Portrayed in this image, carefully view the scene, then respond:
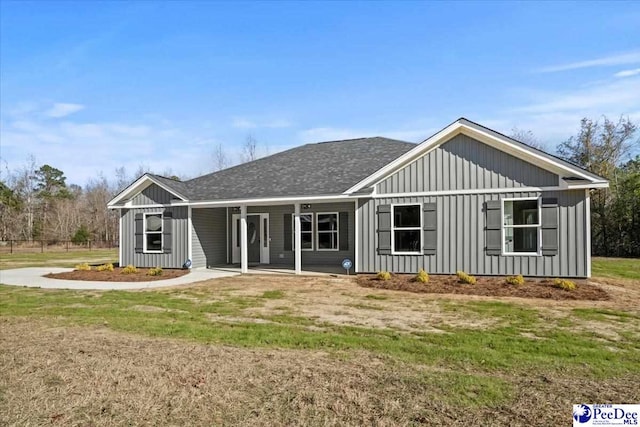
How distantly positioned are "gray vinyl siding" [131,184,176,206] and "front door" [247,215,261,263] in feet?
10.5

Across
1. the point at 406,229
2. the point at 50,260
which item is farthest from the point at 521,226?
the point at 50,260

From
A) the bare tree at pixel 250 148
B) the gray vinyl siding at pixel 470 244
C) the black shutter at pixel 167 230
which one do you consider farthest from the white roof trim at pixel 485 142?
the bare tree at pixel 250 148

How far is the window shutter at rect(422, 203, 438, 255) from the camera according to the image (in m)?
12.5

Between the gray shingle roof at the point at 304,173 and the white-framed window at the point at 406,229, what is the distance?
79.4 inches

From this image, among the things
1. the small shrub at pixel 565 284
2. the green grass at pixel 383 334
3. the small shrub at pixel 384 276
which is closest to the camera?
the green grass at pixel 383 334

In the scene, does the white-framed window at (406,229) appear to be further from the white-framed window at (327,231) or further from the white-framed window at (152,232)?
the white-framed window at (152,232)

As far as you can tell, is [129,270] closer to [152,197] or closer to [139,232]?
[139,232]

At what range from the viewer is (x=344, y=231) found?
16234mm

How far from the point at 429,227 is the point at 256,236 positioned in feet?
25.7

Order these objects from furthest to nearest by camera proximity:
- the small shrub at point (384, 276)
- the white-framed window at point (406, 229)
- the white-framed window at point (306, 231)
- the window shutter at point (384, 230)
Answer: the white-framed window at point (306, 231) → the window shutter at point (384, 230) → the white-framed window at point (406, 229) → the small shrub at point (384, 276)

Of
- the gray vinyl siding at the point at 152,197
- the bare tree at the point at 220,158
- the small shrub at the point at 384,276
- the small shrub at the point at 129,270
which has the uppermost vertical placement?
the bare tree at the point at 220,158

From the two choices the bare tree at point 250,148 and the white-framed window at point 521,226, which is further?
the bare tree at point 250,148

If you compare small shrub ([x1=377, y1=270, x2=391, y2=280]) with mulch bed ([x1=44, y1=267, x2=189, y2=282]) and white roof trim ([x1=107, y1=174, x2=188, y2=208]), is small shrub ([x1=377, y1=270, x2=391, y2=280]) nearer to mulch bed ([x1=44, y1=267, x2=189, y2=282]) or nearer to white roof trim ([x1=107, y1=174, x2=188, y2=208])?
mulch bed ([x1=44, y1=267, x2=189, y2=282])

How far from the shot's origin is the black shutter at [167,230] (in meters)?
16.0
